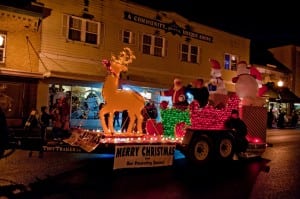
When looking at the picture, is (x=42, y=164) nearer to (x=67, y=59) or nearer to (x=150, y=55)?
(x=67, y=59)

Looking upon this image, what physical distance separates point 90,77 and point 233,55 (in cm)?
1526

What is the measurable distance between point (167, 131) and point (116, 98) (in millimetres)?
2664

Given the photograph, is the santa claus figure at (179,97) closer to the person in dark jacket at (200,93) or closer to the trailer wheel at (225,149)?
the person in dark jacket at (200,93)

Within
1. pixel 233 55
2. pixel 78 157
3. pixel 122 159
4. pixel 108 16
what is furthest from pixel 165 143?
pixel 233 55

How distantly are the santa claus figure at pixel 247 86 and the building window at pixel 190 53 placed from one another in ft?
48.8

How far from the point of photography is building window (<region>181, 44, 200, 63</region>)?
28.6 m

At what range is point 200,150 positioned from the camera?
1113 centimetres

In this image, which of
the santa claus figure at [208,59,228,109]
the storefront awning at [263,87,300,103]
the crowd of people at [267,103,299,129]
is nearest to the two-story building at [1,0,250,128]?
the santa claus figure at [208,59,228,109]

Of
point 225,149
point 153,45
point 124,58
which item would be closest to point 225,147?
point 225,149

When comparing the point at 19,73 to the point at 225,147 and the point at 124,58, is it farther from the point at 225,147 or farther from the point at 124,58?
the point at 225,147

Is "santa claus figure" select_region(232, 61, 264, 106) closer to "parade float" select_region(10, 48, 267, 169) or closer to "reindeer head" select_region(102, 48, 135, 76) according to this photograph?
"parade float" select_region(10, 48, 267, 169)

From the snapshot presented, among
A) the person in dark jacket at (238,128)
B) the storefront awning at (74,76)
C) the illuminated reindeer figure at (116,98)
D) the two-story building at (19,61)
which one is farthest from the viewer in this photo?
the storefront awning at (74,76)

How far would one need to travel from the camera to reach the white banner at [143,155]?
9.33 meters

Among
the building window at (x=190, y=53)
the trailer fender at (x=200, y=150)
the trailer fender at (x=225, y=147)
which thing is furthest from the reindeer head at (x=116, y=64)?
the building window at (x=190, y=53)
